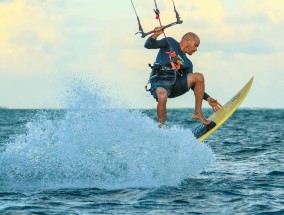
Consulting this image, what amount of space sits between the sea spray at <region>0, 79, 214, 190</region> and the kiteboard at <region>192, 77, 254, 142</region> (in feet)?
2.76

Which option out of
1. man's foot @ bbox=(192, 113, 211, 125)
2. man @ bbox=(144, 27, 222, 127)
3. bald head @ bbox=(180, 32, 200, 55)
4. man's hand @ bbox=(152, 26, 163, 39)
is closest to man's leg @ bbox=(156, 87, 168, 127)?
man @ bbox=(144, 27, 222, 127)

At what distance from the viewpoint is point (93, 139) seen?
13109 mm

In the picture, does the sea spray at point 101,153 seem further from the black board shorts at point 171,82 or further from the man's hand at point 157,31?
the man's hand at point 157,31

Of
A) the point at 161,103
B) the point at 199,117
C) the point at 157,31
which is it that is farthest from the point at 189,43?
the point at 199,117

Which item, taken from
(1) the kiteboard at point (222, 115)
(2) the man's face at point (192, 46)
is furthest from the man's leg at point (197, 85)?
(1) the kiteboard at point (222, 115)

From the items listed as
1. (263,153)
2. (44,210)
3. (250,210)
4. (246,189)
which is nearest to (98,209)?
(44,210)

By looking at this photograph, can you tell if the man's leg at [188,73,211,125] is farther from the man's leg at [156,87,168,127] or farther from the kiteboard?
the kiteboard

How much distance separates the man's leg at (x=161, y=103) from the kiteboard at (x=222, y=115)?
1.14 metres

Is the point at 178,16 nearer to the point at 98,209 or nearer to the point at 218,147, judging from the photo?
the point at 98,209

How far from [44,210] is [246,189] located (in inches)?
151

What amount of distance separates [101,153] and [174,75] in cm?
197

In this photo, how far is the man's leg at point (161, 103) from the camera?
43.3 feet

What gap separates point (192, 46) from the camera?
13.2m

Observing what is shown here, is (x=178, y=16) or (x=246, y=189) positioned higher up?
(x=178, y=16)
